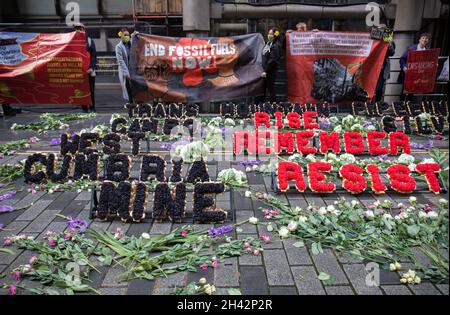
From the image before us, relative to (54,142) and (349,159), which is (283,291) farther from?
(54,142)

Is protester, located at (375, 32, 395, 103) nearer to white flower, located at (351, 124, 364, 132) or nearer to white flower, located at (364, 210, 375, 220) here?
white flower, located at (351, 124, 364, 132)

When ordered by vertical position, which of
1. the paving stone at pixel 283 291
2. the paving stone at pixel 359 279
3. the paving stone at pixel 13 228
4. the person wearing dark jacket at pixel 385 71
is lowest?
the paving stone at pixel 13 228

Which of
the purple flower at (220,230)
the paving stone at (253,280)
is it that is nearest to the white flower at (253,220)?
the purple flower at (220,230)

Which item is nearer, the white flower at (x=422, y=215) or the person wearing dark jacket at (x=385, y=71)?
the white flower at (x=422, y=215)

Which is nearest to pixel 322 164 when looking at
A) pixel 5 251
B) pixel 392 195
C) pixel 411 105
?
pixel 392 195

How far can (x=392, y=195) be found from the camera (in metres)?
5.20

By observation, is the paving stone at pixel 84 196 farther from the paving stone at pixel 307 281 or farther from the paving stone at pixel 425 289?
the paving stone at pixel 425 289

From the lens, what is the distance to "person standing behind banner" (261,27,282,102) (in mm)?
10102

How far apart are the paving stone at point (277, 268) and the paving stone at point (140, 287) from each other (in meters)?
1.08

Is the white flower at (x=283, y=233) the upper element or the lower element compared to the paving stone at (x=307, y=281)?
upper

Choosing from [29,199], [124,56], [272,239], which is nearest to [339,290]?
[272,239]

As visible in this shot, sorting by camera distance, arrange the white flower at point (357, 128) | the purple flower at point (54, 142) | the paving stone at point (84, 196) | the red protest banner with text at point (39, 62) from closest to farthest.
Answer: the paving stone at point (84, 196), the purple flower at point (54, 142), the white flower at point (357, 128), the red protest banner with text at point (39, 62)

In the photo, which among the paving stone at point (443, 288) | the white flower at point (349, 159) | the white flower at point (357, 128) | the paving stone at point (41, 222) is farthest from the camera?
the white flower at point (357, 128)

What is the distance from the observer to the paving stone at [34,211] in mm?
4680
